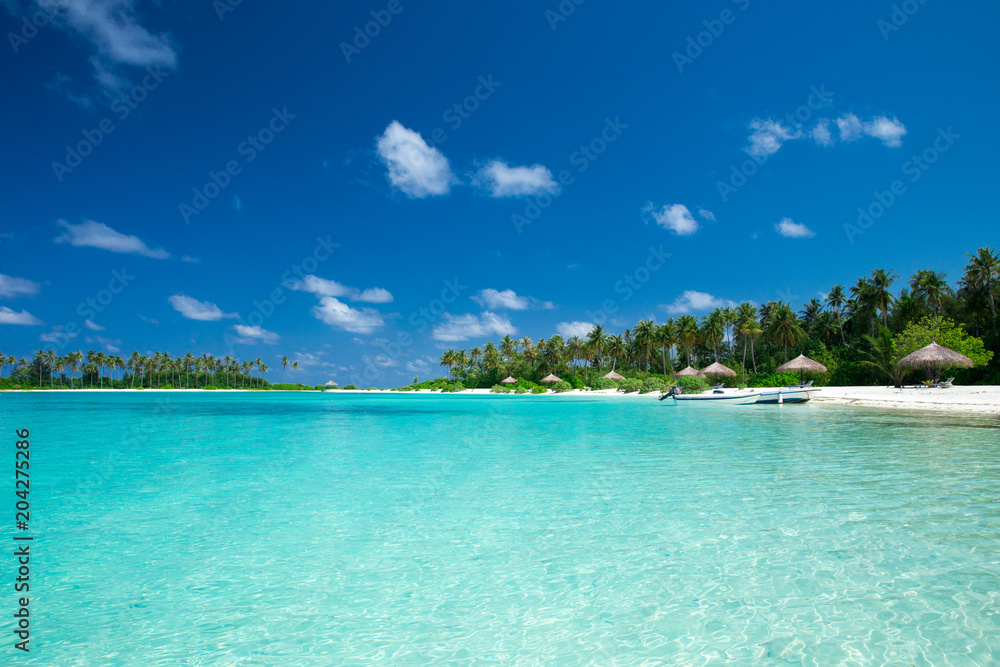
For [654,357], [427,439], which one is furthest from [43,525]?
[654,357]

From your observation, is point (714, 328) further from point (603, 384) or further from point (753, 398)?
point (753, 398)

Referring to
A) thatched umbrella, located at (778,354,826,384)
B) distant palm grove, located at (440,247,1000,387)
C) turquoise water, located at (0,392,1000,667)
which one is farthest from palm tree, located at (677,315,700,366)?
turquoise water, located at (0,392,1000,667)

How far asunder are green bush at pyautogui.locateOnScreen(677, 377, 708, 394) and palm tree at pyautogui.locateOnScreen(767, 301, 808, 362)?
35.8 feet

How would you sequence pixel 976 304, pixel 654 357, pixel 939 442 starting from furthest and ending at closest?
pixel 654 357
pixel 976 304
pixel 939 442

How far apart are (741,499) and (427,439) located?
11732mm

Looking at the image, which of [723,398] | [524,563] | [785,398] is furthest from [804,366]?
[524,563]

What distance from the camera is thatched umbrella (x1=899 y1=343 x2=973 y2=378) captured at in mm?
33562

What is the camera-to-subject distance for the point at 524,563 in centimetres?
555

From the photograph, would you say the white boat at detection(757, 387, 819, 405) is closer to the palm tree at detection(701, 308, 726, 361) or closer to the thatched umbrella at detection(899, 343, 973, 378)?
A: the thatched umbrella at detection(899, 343, 973, 378)

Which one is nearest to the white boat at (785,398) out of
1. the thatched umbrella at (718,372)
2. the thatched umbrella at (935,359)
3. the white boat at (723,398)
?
the white boat at (723,398)

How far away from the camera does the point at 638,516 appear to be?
23.8ft

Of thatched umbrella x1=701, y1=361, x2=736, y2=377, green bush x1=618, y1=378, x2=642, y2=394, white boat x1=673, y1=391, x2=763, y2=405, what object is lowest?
white boat x1=673, y1=391, x2=763, y2=405

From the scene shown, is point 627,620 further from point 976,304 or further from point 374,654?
point 976,304

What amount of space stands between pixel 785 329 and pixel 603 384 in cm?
2434
